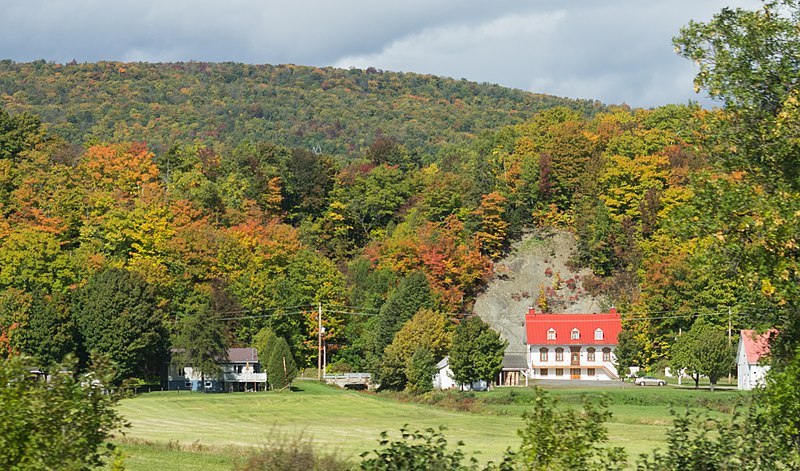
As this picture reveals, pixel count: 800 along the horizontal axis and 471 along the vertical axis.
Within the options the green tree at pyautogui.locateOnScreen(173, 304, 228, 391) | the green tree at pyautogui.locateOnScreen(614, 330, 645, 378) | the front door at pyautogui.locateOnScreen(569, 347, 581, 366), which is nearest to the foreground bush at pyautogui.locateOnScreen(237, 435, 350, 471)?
the green tree at pyautogui.locateOnScreen(173, 304, 228, 391)

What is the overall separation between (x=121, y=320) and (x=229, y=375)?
10945 mm

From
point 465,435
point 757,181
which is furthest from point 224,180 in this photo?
point 757,181

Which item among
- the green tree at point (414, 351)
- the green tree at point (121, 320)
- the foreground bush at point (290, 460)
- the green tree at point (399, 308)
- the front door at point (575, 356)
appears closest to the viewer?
the foreground bush at point (290, 460)

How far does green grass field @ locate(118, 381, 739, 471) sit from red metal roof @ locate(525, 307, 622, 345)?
17.7 m

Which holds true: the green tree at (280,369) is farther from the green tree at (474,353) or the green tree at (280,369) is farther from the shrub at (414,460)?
the shrub at (414,460)

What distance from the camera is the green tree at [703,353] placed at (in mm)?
76812

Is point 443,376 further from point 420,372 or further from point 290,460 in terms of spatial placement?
point 290,460

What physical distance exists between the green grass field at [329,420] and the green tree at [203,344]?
10.4ft

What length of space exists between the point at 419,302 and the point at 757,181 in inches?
2728

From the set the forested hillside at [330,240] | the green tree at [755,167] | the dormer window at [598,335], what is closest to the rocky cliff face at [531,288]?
the forested hillside at [330,240]

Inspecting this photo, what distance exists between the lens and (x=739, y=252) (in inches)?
717

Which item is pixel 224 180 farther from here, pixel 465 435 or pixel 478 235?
pixel 465 435

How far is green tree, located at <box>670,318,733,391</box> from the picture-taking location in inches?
3024

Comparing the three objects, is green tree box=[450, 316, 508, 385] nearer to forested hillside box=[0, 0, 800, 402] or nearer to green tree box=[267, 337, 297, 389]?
forested hillside box=[0, 0, 800, 402]
